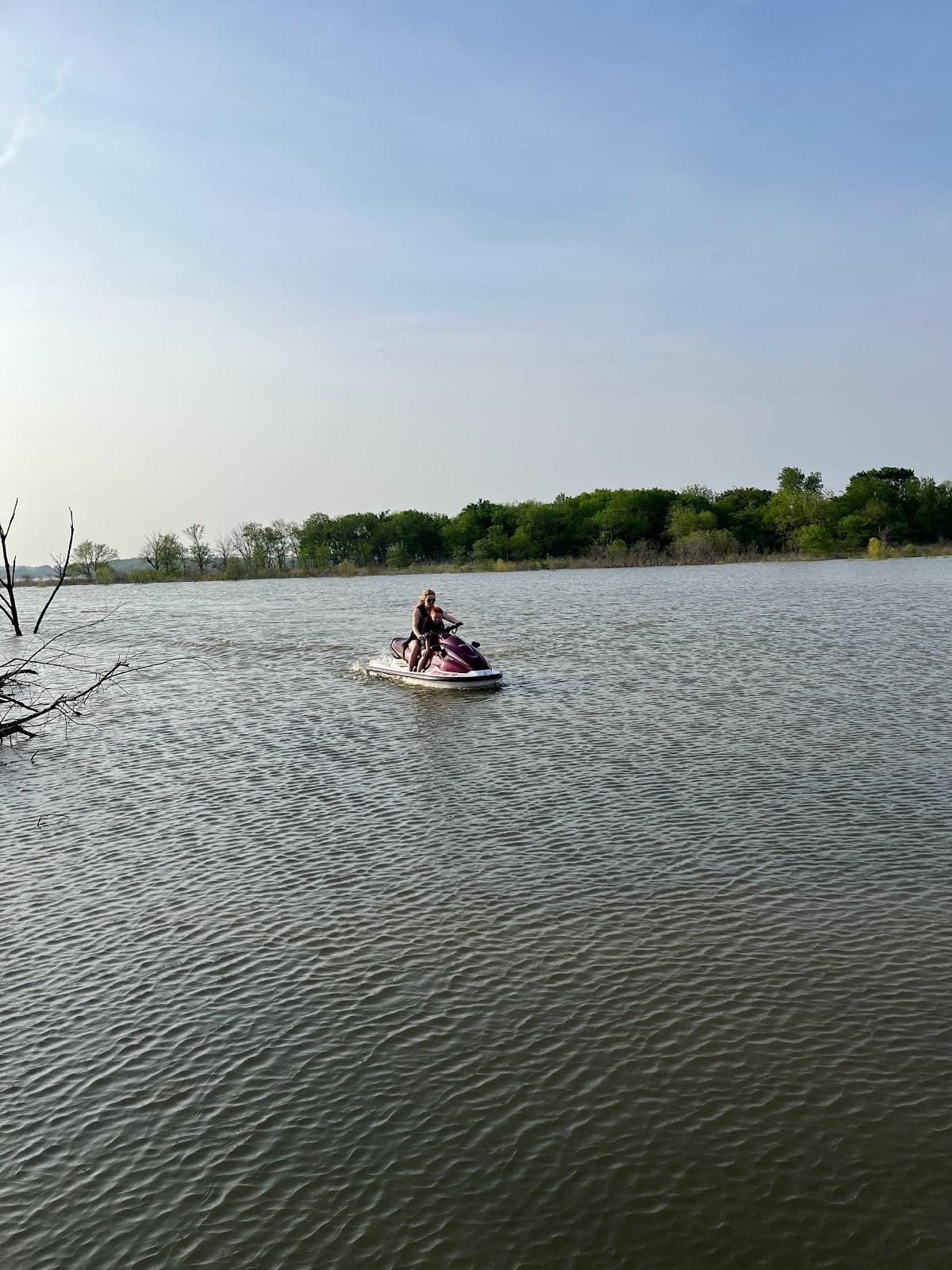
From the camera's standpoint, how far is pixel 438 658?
2473cm

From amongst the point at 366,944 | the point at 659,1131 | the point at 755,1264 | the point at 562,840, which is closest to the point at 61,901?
the point at 366,944

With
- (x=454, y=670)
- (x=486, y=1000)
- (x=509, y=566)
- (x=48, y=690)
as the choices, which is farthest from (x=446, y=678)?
(x=509, y=566)

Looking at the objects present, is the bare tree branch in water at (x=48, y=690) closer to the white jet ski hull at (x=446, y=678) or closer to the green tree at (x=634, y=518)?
the white jet ski hull at (x=446, y=678)

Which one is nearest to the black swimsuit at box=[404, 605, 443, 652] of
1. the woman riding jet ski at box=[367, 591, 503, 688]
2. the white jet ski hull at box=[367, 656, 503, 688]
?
the woman riding jet ski at box=[367, 591, 503, 688]

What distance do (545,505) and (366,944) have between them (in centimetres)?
12729

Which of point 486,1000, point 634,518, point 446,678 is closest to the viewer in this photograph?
point 486,1000

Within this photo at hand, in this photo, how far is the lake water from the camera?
220 inches

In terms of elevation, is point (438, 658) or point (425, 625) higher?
point (425, 625)

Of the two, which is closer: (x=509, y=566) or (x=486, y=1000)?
(x=486, y=1000)

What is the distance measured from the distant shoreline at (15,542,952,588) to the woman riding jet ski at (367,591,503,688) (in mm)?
84955

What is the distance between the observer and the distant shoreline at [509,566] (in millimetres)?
113625

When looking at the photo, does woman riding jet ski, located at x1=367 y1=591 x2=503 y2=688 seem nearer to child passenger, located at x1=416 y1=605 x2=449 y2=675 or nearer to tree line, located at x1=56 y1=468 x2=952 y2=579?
child passenger, located at x1=416 y1=605 x2=449 y2=675

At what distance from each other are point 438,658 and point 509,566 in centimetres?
9585

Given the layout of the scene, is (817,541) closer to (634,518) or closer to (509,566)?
(634,518)
